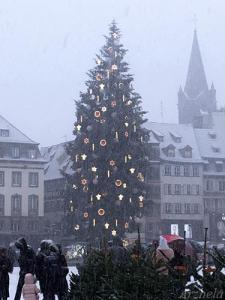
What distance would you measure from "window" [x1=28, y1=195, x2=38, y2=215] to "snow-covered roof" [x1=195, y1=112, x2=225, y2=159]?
20803 millimetres

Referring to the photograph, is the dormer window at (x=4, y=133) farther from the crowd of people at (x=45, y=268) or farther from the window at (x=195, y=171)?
the crowd of people at (x=45, y=268)

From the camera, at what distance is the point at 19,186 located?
2778 inches

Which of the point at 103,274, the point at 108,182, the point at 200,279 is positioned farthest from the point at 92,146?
the point at 200,279

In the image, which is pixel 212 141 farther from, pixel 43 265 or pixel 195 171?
pixel 43 265

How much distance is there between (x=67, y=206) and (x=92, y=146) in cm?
362

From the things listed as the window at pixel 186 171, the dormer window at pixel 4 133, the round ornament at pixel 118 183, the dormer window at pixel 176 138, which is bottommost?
the round ornament at pixel 118 183

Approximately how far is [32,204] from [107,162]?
111 feet

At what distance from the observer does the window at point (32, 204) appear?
2783 inches

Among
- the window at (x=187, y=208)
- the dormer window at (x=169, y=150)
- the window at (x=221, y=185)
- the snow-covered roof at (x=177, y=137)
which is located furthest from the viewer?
the window at (x=221, y=185)

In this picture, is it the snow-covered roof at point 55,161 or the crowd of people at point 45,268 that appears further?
the snow-covered roof at point 55,161

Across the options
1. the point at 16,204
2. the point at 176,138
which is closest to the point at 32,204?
the point at 16,204

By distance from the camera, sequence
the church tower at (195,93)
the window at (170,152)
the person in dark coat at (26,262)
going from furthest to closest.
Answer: the church tower at (195,93), the window at (170,152), the person in dark coat at (26,262)

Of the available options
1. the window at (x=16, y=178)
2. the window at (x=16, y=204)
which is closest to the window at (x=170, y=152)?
the window at (x=16, y=178)

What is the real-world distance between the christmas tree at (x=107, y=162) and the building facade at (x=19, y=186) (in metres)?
30.9
